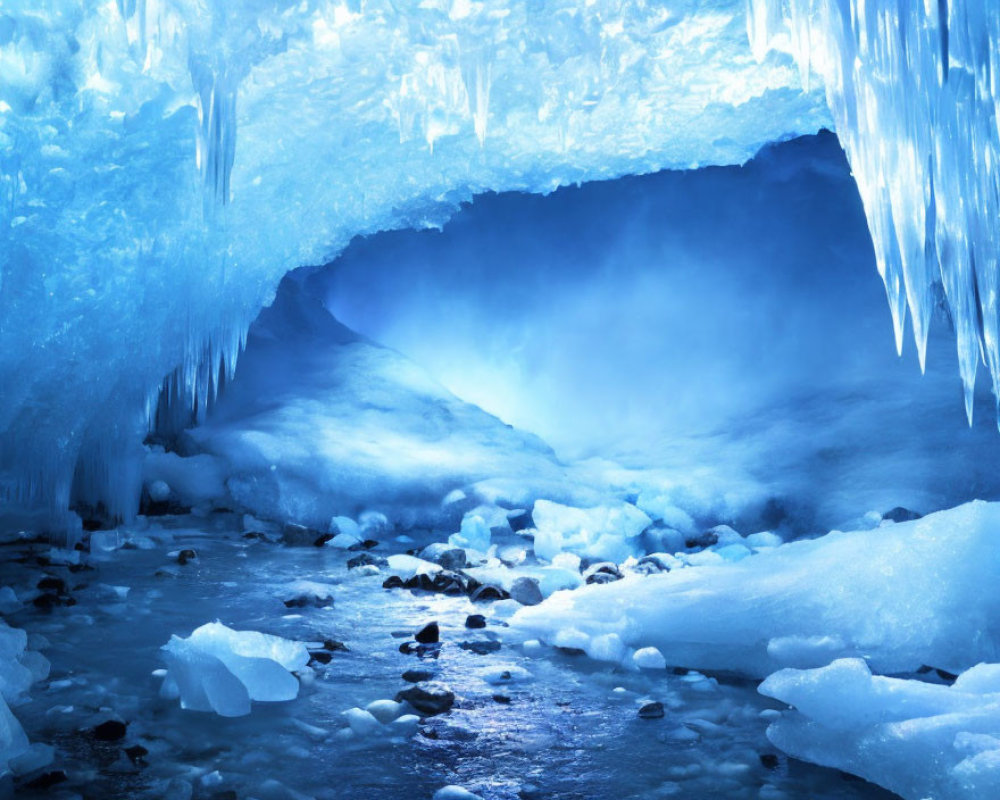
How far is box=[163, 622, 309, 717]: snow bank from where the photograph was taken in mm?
2453

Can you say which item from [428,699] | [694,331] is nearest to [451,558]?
[428,699]

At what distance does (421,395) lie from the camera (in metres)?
9.53

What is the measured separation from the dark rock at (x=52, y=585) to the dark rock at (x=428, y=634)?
6.65ft

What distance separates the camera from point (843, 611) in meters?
3.06

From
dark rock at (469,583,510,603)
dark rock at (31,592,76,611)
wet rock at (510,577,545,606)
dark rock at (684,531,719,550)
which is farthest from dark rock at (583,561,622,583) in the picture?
dark rock at (31,592,76,611)

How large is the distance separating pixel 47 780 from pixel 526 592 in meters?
2.62

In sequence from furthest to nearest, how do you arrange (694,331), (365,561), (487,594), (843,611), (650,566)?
(694,331), (365,561), (650,566), (487,594), (843,611)

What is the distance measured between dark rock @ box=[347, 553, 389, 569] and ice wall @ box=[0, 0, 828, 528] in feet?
6.82

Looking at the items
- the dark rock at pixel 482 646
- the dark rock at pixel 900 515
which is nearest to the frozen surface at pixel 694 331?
the dark rock at pixel 900 515

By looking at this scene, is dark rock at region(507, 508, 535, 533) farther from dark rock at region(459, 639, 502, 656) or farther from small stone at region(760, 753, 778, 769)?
small stone at region(760, 753, 778, 769)

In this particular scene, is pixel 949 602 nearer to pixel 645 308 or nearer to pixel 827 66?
pixel 827 66

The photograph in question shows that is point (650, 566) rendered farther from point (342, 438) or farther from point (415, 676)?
point (342, 438)

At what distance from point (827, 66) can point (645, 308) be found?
816 cm

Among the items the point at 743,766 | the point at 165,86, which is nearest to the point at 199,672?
the point at 743,766
